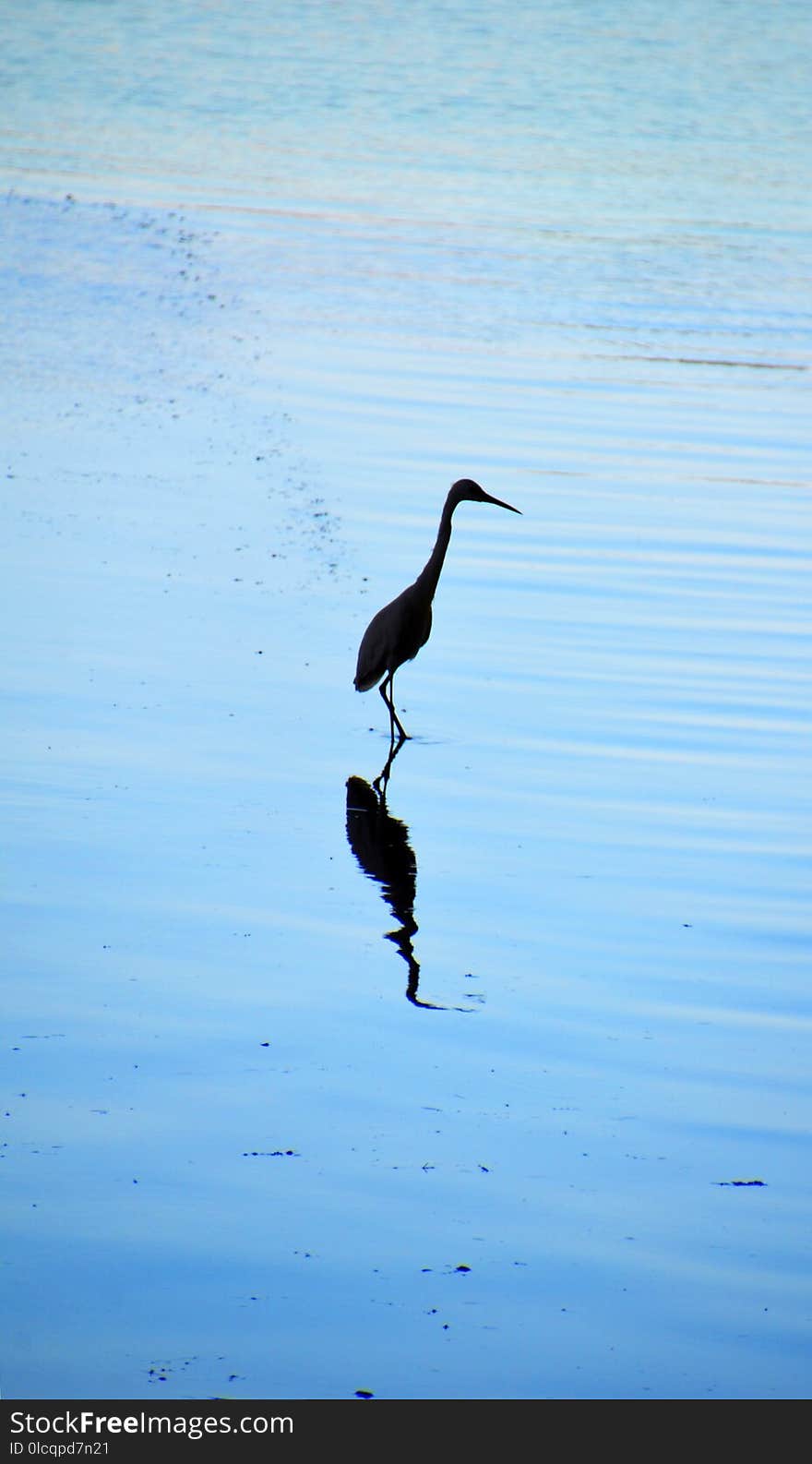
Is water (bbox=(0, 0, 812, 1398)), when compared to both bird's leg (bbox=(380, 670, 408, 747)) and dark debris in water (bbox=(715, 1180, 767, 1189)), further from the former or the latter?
bird's leg (bbox=(380, 670, 408, 747))

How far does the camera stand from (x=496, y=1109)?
597 centimetres

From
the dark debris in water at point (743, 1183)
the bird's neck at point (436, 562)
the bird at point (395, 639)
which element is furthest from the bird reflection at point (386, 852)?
the dark debris in water at point (743, 1183)

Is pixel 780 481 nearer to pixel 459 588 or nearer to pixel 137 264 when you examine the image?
pixel 459 588

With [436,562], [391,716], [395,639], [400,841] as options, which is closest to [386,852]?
[400,841]

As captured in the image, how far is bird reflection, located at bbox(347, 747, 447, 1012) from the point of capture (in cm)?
729

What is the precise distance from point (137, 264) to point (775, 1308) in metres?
18.4

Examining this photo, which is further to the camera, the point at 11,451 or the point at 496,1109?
the point at 11,451

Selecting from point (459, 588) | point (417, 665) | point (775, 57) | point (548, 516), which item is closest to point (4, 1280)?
point (417, 665)

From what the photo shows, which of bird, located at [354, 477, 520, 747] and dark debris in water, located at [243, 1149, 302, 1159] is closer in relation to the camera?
dark debris in water, located at [243, 1149, 302, 1159]

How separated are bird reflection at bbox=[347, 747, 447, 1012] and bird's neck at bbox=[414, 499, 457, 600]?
4.39ft

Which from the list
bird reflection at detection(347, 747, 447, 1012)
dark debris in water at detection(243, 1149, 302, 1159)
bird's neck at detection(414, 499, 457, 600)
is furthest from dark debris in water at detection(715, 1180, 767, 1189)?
bird's neck at detection(414, 499, 457, 600)

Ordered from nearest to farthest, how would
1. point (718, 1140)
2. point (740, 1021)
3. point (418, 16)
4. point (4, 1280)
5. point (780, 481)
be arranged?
point (4, 1280) < point (718, 1140) < point (740, 1021) < point (780, 481) < point (418, 16)

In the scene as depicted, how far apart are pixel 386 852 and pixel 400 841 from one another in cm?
16
